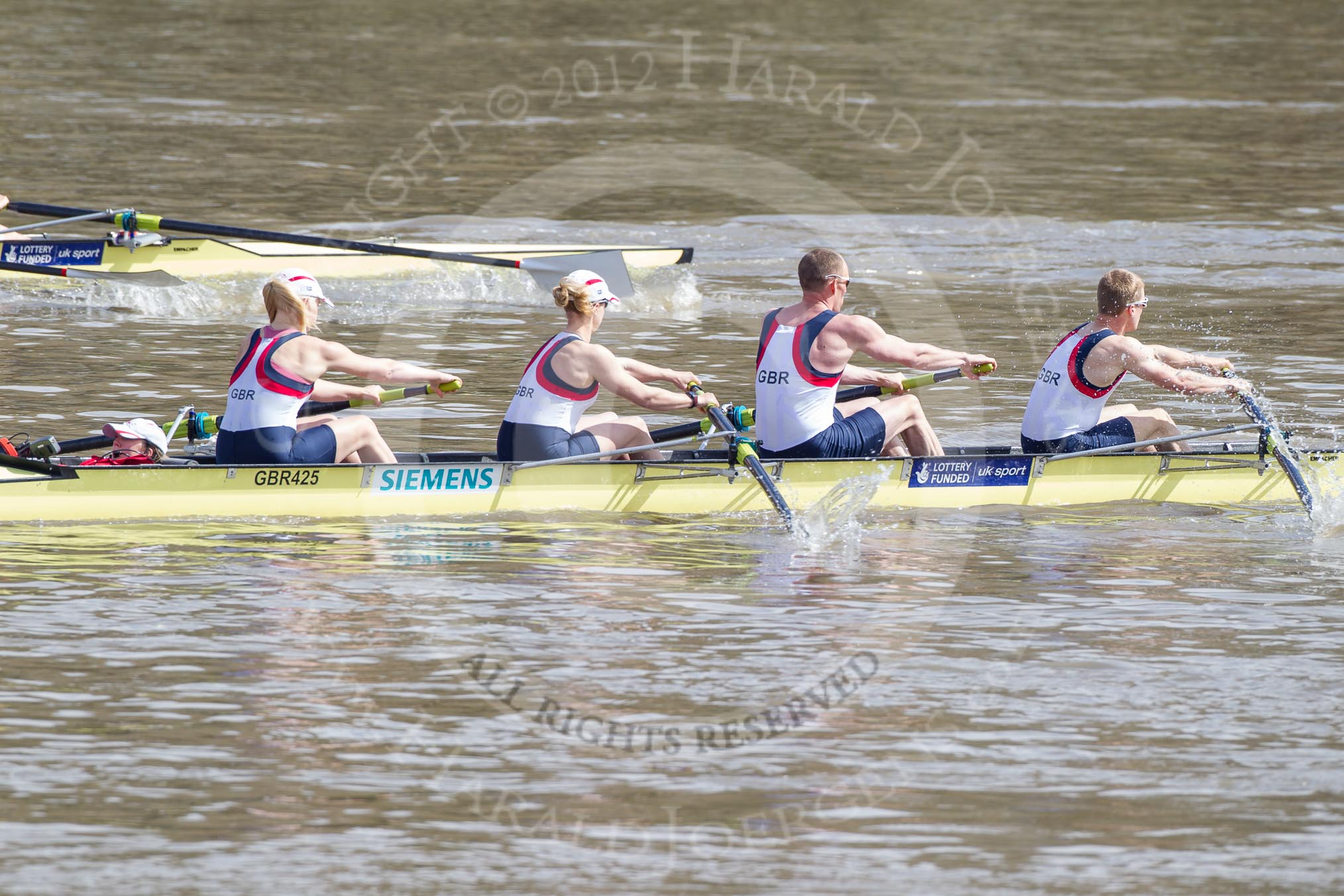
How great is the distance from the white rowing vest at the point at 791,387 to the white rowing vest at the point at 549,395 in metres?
1.07

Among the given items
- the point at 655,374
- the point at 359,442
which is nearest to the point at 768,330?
the point at 655,374

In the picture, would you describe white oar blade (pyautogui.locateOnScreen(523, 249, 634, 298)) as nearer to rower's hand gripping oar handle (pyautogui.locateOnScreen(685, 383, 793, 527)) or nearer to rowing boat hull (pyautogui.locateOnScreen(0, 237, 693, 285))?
rowing boat hull (pyautogui.locateOnScreen(0, 237, 693, 285))

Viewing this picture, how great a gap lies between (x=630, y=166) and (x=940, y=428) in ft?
47.3

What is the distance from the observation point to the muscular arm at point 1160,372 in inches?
494

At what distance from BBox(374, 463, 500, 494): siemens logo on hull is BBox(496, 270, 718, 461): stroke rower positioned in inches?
13.7

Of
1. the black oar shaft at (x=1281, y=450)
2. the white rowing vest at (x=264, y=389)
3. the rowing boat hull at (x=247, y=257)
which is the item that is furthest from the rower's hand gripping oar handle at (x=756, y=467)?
the rowing boat hull at (x=247, y=257)

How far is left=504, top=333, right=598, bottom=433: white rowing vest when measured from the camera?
39.8ft

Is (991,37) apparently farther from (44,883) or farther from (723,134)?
(44,883)

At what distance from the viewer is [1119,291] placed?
41.1ft

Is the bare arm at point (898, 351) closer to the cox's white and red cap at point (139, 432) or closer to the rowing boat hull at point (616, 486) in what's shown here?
the rowing boat hull at point (616, 486)

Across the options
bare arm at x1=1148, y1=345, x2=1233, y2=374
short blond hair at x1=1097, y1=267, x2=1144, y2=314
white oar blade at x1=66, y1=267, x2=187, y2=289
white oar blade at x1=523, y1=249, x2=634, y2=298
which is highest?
white oar blade at x1=523, y1=249, x2=634, y2=298

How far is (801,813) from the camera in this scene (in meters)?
7.70

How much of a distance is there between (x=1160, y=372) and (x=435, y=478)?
4421mm

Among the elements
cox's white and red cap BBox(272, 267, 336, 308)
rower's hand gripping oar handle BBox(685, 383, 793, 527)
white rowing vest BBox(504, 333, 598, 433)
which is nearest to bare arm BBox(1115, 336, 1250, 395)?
rower's hand gripping oar handle BBox(685, 383, 793, 527)
